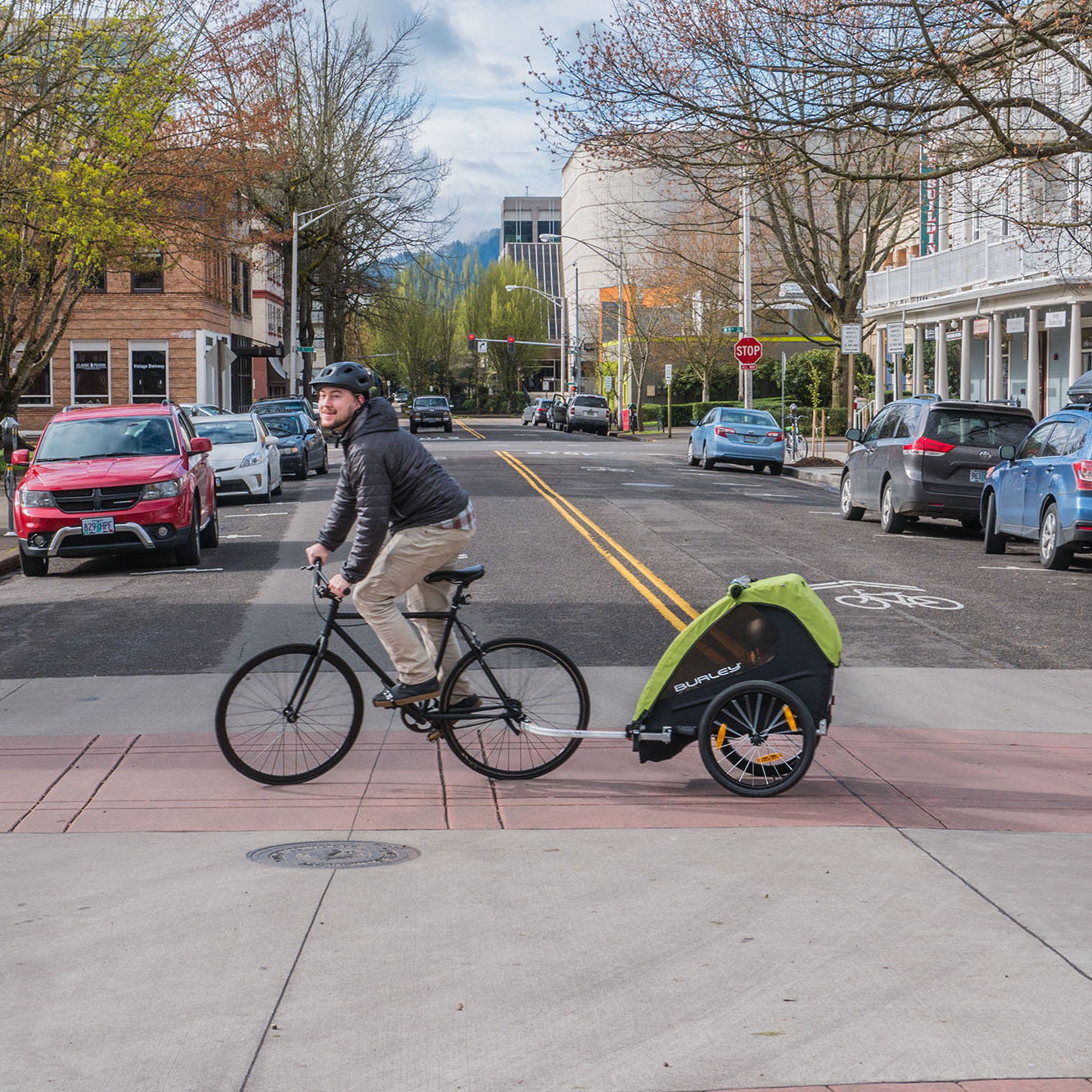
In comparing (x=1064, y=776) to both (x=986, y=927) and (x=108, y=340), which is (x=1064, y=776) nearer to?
(x=986, y=927)

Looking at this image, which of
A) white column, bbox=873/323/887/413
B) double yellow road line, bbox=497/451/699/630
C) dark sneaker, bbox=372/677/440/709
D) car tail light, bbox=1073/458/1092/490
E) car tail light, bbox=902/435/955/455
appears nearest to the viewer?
dark sneaker, bbox=372/677/440/709

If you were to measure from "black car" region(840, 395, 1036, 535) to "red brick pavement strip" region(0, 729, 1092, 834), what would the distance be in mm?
12108

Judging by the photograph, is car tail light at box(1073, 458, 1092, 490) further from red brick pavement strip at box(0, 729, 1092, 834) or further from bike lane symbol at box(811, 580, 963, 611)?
red brick pavement strip at box(0, 729, 1092, 834)

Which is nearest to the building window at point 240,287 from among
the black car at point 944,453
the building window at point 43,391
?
the building window at point 43,391

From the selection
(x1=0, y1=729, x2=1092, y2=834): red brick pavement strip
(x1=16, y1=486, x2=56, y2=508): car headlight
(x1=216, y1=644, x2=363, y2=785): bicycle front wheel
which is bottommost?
(x1=0, y1=729, x2=1092, y2=834): red brick pavement strip

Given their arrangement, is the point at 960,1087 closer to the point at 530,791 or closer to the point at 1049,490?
the point at 530,791

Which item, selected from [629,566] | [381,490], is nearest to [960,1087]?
[381,490]

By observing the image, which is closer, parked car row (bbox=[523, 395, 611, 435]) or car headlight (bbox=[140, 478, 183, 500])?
car headlight (bbox=[140, 478, 183, 500])

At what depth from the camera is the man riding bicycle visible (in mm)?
7309

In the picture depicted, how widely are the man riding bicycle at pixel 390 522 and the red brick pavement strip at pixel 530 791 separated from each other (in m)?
0.55

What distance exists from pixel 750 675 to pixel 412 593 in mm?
1668

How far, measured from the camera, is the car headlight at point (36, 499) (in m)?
16.5

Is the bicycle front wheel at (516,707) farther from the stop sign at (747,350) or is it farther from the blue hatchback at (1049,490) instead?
the stop sign at (747,350)

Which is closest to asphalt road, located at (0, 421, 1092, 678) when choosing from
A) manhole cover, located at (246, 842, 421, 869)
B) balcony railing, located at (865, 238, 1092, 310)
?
manhole cover, located at (246, 842, 421, 869)
